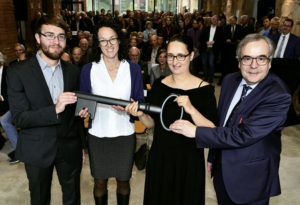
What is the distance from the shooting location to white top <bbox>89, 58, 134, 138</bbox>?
6.31 ft

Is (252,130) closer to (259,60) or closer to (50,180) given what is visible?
(259,60)

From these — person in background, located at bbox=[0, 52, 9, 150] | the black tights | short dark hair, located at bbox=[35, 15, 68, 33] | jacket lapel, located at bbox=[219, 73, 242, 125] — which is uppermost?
short dark hair, located at bbox=[35, 15, 68, 33]

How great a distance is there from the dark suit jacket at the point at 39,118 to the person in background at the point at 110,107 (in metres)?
0.12

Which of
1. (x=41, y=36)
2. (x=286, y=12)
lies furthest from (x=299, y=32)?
(x=41, y=36)

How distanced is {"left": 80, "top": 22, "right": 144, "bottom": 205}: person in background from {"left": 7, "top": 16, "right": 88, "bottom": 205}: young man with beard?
0.41 feet

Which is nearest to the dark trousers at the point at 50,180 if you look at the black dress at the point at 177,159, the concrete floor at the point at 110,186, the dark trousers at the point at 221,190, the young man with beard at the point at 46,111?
the young man with beard at the point at 46,111

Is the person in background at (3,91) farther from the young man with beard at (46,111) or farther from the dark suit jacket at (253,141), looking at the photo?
the dark suit jacket at (253,141)

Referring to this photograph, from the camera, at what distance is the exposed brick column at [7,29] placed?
5.64m

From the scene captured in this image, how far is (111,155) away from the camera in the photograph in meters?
2.03

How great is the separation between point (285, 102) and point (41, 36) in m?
1.47

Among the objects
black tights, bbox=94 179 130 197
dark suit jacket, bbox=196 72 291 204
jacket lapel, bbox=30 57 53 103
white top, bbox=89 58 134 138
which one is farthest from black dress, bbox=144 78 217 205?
jacket lapel, bbox=30 57 53 103

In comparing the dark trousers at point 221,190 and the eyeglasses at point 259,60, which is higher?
the eyeglasses at point 259,60

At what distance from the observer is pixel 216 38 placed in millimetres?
7023

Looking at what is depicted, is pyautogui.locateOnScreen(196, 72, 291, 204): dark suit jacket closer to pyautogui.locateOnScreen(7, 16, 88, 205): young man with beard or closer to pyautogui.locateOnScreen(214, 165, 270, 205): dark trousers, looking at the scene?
pyautogui.locateOnScreen(214, 165, 270, 205): dark trousers
